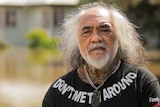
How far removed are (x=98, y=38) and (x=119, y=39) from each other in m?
0.19

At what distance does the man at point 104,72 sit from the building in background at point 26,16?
3529cm

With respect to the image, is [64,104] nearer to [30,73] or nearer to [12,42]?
[30,73]

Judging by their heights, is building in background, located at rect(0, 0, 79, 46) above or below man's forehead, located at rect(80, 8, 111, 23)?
above

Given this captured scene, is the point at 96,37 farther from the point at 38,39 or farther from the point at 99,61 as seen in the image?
the point at 38,39

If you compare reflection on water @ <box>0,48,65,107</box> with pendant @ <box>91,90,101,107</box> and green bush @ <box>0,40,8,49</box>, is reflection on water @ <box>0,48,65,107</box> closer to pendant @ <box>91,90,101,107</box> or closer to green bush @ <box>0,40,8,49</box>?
pendant @ <box>91,90,101,107</box>

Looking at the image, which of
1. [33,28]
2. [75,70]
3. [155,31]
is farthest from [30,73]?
Result: [33,28]

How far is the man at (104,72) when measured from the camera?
259 cm

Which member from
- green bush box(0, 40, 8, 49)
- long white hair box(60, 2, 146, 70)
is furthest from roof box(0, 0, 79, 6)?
long white hair box(60, 2, 146, 70)

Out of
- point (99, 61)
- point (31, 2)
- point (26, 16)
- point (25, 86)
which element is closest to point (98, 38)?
point (99, 61)

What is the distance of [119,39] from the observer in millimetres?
2818

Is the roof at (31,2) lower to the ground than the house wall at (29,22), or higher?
higher

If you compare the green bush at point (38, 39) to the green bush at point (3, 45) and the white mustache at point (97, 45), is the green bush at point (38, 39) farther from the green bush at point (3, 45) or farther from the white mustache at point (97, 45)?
the white mustache at point (97, 45)

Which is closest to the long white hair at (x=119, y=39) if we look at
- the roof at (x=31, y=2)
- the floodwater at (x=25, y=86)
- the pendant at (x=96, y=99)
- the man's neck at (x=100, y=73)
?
the man's neck at (x=100, y=73)

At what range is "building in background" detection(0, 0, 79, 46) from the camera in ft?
126
